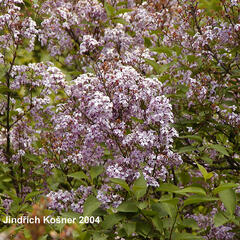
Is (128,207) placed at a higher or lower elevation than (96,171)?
lower

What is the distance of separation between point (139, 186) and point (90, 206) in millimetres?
530

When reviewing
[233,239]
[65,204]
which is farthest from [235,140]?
[65,204]

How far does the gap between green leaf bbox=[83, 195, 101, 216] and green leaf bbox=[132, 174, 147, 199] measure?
36 centimetres

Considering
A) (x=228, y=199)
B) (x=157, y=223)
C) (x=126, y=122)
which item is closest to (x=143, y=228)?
(x=157, y=223)

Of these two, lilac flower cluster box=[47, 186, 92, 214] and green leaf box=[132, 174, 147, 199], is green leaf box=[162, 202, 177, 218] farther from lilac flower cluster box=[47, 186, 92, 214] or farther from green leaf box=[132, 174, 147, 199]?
lilac flower cluster box=[47, 186, 92, 214]

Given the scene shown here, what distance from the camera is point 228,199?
264cm

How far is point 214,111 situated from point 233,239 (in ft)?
5.60

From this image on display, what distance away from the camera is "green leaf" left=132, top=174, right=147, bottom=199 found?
8.15ft

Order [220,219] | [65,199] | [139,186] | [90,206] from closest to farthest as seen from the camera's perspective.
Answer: [139,186]
[220,219]
[90,206]
[65,199]

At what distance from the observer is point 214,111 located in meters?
3.70

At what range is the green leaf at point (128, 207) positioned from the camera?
262 centimetres

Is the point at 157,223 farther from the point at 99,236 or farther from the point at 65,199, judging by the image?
the point at 65,199

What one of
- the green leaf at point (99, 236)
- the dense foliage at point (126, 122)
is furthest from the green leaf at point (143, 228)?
the green leaf at point (99, 236)

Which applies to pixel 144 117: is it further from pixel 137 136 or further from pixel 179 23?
pixel 179 23
